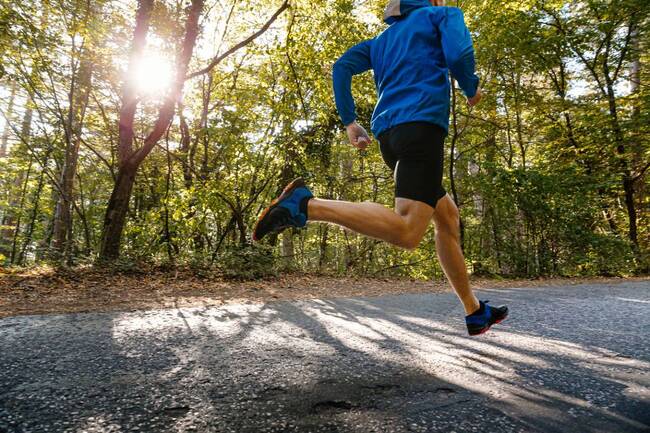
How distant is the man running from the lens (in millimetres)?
2098

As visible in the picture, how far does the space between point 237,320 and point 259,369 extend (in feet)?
4.20

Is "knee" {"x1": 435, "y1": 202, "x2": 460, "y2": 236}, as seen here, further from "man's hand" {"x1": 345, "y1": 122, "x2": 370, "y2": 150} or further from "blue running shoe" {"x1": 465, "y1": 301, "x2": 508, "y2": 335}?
"man's hand" {"x1": 345, "y1": 122, "x2": 370, "y2": 150}

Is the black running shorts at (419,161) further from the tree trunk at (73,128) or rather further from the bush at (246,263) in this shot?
the tree trunk at (73,128)

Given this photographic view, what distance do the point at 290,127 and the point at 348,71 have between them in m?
6.66

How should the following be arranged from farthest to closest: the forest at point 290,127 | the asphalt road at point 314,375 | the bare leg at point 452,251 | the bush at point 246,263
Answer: the forest at point 290,127, the bush at point 246,263, the bare leg at point 452,251, the asphalt road at point 314,375

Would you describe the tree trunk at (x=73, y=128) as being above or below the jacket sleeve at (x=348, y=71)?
above

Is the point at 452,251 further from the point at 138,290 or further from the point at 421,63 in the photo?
the point at 138,290

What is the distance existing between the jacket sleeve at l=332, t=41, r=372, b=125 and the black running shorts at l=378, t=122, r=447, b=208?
54cm

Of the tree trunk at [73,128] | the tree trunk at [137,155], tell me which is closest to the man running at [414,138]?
the tree trunk at [137,155]

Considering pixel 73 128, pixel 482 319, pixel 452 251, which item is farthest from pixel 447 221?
pixel 73 128

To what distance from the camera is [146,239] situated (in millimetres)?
9445

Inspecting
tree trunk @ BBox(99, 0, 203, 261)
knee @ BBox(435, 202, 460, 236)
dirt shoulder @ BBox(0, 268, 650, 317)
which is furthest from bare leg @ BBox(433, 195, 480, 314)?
tree trunk @ BBox(99, 0, 203, 261)

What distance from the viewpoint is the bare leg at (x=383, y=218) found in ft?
6.86

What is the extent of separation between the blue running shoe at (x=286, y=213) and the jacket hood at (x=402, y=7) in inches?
48.4
